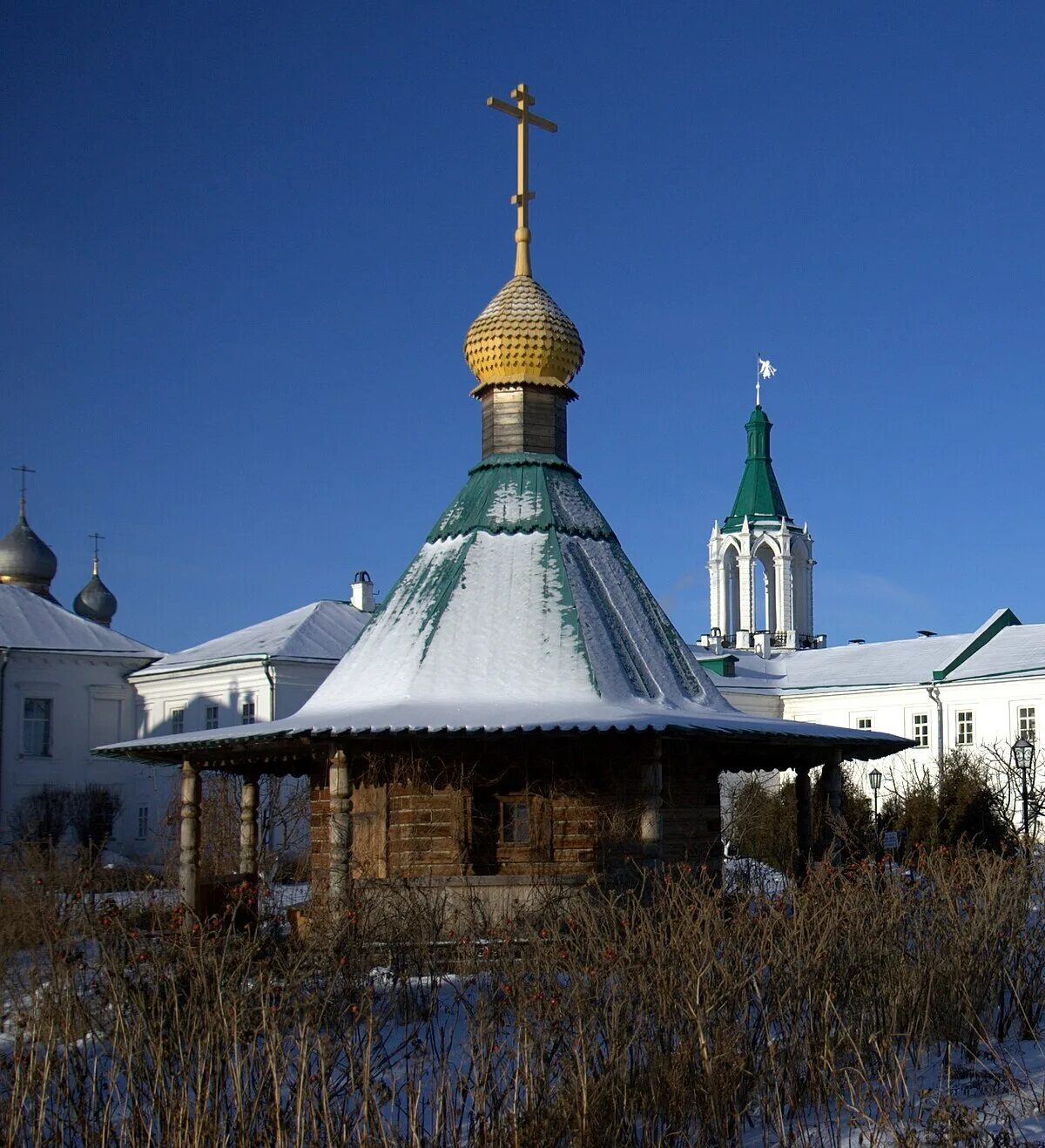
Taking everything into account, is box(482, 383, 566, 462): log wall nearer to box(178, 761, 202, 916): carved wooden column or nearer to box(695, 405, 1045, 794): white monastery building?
box(178, 761, 202, 916): carved wooden column

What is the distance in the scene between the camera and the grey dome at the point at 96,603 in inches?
1692

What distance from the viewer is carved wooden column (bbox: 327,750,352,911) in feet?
39.0

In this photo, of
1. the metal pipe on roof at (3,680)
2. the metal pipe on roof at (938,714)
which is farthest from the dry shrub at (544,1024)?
the metal pipe on roof at (938,714)

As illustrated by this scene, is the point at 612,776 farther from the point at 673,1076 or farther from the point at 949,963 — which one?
the point at 673,1076

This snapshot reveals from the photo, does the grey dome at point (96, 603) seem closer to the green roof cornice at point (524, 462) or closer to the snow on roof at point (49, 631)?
the snow on roof at point (49, 631)

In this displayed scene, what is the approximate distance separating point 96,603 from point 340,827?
108ft

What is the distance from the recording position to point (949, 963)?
7664mm

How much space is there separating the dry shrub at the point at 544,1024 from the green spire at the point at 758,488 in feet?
164

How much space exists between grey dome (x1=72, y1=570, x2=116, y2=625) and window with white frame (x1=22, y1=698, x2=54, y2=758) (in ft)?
38.2

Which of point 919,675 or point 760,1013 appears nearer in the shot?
point 760,1013

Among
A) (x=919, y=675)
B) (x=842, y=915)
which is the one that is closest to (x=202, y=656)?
(x=919, y=675)

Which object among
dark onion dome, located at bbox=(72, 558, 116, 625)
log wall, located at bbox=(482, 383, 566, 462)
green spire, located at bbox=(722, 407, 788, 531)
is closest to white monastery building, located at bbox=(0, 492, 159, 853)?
dark onion dome, located at bbox=(72, 558, 116, 625)

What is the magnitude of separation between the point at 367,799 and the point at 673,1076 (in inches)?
298

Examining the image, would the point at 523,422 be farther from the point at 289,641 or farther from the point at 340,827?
the point at 289,641
